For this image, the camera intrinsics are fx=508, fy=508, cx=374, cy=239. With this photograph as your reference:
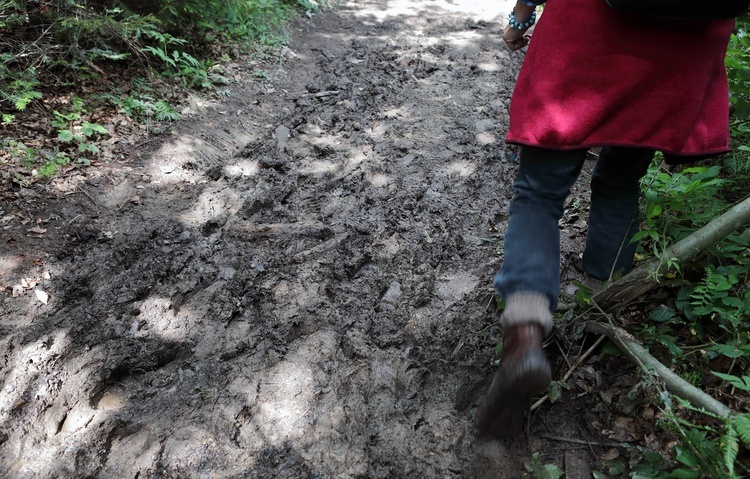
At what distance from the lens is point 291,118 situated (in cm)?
406

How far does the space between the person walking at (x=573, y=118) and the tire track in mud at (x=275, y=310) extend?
1.61 feet

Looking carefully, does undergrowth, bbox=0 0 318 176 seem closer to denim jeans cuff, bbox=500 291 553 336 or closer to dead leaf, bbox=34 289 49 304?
dead leaf, bbox=34 289 49 304

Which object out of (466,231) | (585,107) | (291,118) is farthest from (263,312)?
(291,118)

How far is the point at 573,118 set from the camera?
150 centimetres

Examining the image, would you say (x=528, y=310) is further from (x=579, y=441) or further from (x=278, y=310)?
(x=278, y=310)

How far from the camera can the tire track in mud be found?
1734 mm

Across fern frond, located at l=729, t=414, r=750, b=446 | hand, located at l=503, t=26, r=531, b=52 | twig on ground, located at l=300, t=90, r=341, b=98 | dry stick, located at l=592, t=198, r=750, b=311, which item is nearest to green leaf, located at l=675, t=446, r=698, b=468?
fern frond, located at l=729, t=414, r=750, b=446

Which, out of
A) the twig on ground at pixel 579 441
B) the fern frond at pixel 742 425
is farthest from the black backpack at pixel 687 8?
the twig on ground at pixel 579 441

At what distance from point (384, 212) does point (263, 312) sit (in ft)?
3.27

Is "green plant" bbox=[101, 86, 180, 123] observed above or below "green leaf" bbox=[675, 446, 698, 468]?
below

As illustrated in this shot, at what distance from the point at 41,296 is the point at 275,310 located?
1074 millimetres

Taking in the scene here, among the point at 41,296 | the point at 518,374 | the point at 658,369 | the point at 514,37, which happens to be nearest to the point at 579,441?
the point at 658,369

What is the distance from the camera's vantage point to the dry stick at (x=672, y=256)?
1.68 meters

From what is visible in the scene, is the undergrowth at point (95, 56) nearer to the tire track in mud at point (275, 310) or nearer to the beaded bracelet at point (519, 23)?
Result: the tire track in mud at point (275, 310)
